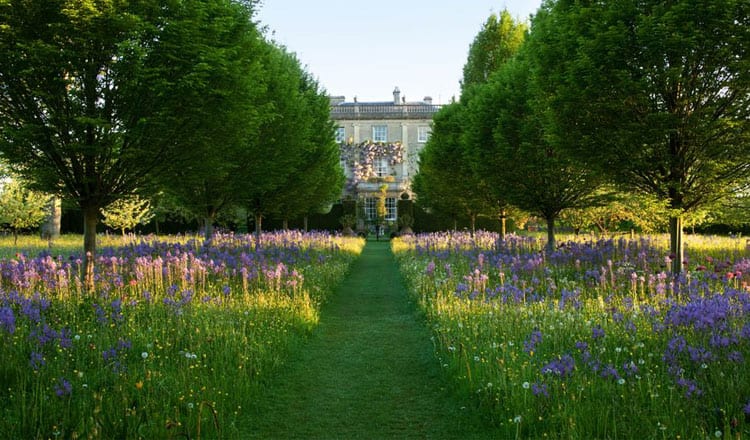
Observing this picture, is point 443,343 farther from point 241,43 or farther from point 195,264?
point 241,43

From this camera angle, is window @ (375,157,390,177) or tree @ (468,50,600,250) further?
window @ (375,157,390,177)

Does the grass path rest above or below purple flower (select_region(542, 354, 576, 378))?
below

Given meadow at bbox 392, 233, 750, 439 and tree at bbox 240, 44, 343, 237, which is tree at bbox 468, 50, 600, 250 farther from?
tree at bbox 240, 44, 343, 237

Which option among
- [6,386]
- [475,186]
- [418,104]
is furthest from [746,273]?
[418,104]

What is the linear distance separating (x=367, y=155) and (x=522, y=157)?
3869 centimetres

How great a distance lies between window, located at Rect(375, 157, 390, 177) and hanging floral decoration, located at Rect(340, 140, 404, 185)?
0.27 meters

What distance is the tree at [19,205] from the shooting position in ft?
59.0

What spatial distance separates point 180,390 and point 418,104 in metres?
54.6

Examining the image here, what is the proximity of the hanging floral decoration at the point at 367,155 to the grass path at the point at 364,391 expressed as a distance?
40.8 meters

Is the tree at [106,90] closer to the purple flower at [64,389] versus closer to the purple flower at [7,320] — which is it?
the purple flower at [7,320]

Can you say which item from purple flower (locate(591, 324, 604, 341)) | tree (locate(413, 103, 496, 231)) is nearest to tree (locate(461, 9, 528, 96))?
tree (locate(413, 103, 496, 231))

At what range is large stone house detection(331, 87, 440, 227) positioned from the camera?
50562mm

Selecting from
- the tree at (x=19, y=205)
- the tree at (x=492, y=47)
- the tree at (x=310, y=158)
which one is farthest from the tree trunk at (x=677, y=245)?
the tree at (x=19, y=205)

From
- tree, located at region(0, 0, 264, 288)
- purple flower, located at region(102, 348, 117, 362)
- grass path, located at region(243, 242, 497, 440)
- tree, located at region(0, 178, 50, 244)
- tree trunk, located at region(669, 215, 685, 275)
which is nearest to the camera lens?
grass path, located at region(243, 242, 497, 440)
